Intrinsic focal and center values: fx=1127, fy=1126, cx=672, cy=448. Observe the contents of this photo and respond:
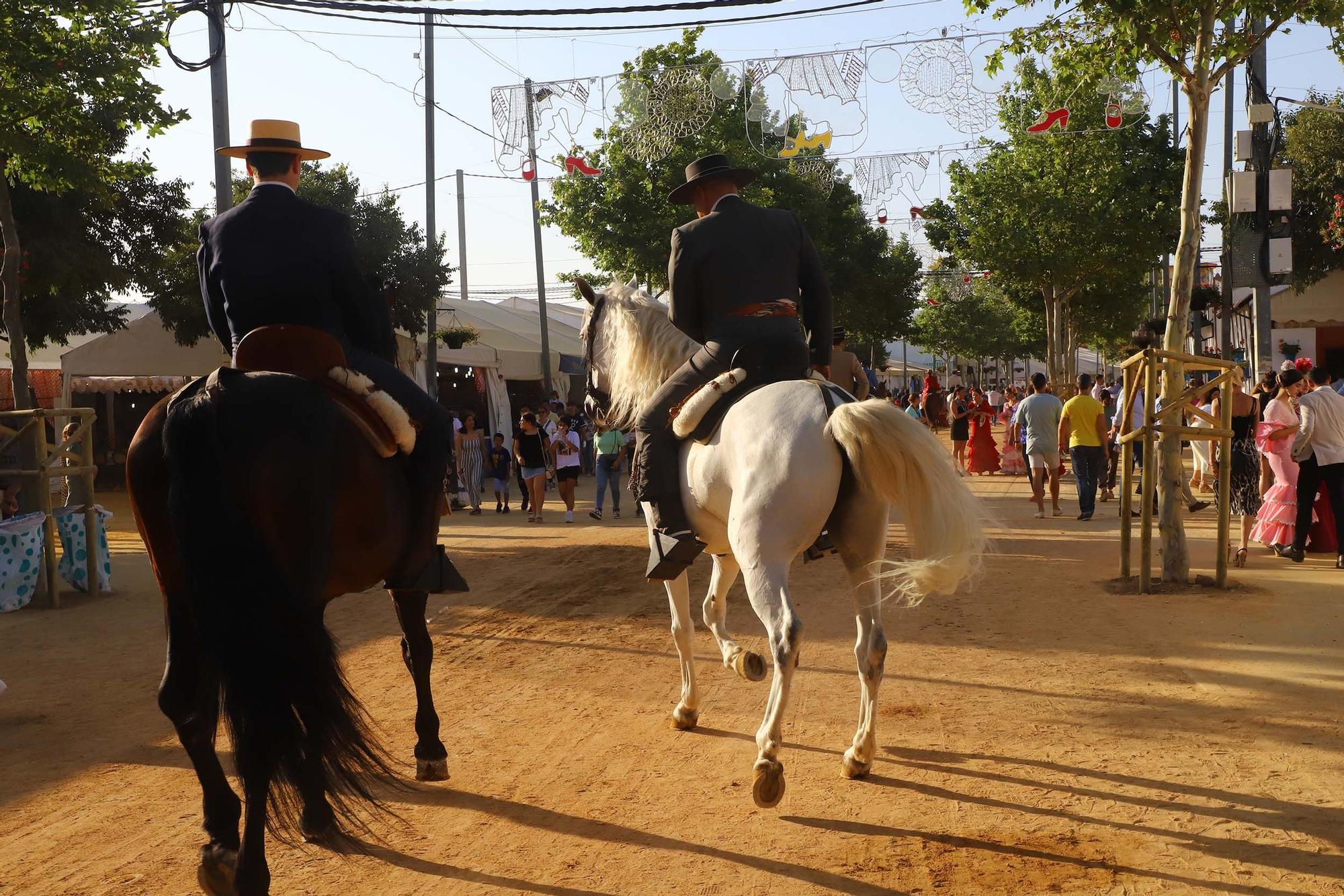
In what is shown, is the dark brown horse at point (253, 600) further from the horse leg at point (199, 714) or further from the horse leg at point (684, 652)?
the horse leg at point (684, 652)

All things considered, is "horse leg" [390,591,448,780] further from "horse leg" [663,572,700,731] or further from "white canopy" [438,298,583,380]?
"white canopy" [438,298,583,380]

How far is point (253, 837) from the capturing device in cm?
367

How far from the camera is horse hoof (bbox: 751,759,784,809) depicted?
173 inches

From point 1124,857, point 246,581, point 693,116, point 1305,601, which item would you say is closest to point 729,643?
point 1124,857

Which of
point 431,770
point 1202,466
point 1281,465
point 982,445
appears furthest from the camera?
point 982,445

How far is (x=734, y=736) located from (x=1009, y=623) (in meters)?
3.64

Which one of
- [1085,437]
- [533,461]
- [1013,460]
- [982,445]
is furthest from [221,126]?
[1013,460]

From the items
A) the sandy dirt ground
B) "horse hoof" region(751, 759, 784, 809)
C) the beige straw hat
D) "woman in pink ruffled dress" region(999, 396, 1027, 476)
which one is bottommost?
the sandy dirt ground

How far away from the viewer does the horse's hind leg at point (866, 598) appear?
4.92 metres

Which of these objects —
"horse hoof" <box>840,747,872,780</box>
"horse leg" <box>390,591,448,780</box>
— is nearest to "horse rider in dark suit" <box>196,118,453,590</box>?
"horse leg" <box>390,591,448,780</box>

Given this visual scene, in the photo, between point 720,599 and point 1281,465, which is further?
point 1281,465

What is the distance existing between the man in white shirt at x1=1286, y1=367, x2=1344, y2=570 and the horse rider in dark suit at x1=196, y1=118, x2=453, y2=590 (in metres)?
8.77

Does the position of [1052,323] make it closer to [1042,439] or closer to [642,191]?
[642,191]

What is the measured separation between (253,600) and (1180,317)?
833 cm
